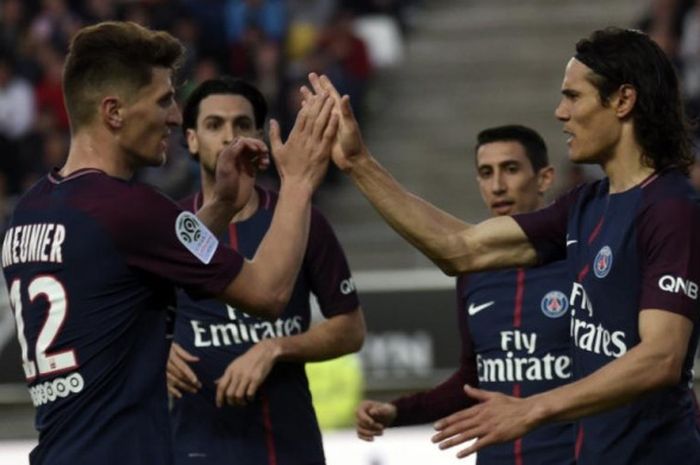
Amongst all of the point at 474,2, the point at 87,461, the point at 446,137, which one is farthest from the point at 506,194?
the point at 474,2

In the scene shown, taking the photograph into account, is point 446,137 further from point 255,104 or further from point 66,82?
point 66,82

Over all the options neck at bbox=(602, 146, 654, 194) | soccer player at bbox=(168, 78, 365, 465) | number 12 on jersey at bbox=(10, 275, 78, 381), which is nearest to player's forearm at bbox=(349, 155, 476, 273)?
neck at bbox=(602, 146, 654, 194)

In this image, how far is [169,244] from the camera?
5586 millimetres

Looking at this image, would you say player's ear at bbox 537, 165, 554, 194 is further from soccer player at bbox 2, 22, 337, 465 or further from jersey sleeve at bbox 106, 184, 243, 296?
jersey sleeve at bbox 106, 184, 243, 296

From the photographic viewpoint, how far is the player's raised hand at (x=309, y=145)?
19.4 feet

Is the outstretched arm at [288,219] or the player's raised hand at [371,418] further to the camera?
the player's raised hand at [371,418]

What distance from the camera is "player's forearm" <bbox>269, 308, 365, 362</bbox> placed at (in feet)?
23.2

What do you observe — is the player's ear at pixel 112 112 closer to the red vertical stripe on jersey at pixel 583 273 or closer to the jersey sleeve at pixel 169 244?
the jersey sleeve at pixel 169 244

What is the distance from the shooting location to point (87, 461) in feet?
18.1

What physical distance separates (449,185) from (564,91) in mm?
11726

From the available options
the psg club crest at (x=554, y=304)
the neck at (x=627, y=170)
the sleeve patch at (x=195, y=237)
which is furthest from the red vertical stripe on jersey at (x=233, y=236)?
the neck at (x=627, y=170)

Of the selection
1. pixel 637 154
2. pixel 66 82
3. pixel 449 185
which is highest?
pixel 66 82

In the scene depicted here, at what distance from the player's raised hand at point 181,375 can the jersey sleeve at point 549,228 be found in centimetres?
152

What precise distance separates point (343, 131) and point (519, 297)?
59.5 inches
